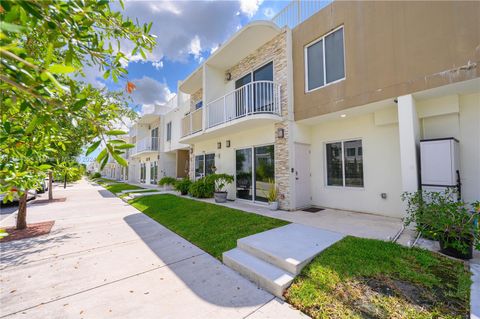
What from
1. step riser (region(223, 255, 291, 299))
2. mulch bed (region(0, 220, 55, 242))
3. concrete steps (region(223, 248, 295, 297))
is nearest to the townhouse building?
concrete steps (region(223, 248, 295, 297))

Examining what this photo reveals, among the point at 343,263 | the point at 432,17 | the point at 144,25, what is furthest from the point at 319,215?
the point at 144,25

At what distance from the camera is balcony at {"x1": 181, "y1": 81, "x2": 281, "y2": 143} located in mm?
8117

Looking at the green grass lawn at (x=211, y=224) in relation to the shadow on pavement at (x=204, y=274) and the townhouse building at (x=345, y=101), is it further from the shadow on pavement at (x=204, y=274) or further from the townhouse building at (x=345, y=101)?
the townhouse building at (x=345, y=101)

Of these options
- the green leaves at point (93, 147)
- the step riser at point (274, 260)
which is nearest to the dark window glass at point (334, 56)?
the step riser at point (274, 260)

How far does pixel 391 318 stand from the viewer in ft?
8.29

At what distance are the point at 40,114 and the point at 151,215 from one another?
25.9 feet

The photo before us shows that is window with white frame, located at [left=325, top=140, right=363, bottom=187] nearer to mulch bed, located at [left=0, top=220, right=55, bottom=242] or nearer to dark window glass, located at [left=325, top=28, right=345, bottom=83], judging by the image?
dark window glass, located at [left=325, top=28, right=345, bottom=83]

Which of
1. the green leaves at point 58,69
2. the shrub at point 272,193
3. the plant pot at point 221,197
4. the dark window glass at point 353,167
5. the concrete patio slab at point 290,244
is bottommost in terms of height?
the concrete patio slab at point 290,244

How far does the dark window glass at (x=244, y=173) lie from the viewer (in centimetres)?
975

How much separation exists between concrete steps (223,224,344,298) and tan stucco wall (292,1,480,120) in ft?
14.7

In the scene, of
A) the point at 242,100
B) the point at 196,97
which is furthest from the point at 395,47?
the point at 196,97

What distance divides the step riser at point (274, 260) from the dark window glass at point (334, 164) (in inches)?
201

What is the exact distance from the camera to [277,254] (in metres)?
3.95

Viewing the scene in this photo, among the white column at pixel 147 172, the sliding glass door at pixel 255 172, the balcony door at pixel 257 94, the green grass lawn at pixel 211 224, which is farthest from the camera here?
the white column at pixel 147 172
